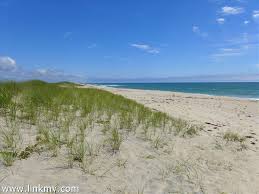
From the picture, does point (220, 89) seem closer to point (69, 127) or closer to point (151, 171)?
point (69, 127)

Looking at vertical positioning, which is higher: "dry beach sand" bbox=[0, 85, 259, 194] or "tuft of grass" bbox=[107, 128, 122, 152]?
"tuft of grass" bbox=[107, 128, 122, 152]

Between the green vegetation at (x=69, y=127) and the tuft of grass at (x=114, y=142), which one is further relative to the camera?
the tuft of grass at (x=114, y=142)

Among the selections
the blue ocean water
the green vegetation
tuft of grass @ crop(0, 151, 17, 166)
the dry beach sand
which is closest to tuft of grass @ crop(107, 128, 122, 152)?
the green vegetation

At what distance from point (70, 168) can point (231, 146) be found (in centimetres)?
399

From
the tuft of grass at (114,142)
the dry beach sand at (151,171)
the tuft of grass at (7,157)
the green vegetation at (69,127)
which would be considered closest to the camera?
the dry beach sand at (151,171)

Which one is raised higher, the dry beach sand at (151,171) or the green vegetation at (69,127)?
the green vegetation at (69,127)

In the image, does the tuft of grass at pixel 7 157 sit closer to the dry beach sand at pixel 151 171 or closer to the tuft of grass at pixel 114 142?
the dry beach sand at pixel 151 171

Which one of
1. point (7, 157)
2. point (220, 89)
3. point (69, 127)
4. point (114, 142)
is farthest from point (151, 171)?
point (220, 89)

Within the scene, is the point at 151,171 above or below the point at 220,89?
below

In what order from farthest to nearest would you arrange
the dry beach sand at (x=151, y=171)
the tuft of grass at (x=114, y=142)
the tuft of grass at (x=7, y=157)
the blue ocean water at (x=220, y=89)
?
the blue ocean water at (x=220, y=89) < the tuft of grass at (x=114, y=142) < the tuft of grass at (x=7, y=157) < the dry beach sand at (x=151, y=171)

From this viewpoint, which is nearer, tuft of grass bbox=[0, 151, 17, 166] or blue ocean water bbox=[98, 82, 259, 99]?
tuft of grass bbox=[0, 151, 17, 166]

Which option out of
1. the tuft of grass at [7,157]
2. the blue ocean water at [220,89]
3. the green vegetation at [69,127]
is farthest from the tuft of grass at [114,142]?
the blue ocean water at [220,89]

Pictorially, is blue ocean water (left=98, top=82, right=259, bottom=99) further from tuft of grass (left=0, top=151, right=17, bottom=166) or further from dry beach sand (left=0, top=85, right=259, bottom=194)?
tuft of grass (left=0, top=151, right=17, bottom=166)

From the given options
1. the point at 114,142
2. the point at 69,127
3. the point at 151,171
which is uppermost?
the point at 69,127
